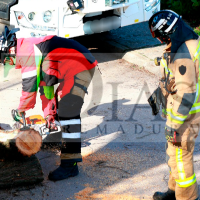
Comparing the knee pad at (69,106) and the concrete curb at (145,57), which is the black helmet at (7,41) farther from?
the concrete curb at (145,57)

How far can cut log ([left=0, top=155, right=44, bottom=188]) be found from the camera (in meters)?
3.94

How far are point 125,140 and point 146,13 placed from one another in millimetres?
3332

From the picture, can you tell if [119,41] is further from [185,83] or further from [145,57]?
[185,83]

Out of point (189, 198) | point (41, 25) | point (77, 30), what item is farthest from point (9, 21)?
point (189, 198)

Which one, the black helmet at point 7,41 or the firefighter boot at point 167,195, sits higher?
the black helmet at point 7,41

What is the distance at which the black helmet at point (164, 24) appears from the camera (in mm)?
3324

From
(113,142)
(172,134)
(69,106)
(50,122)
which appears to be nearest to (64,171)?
(50,122)

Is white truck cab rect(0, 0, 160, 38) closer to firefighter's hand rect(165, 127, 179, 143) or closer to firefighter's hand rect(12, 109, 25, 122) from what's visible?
firefighter's hand rect(12, 109, 25, 122)

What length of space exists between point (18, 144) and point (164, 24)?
1930mm

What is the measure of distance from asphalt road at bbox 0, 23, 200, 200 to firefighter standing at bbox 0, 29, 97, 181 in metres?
0.28

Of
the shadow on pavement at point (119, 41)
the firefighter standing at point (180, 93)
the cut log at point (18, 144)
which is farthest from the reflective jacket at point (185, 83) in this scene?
the shadow on pavement at point (119, 41)

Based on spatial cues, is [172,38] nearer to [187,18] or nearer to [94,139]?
[94,139]

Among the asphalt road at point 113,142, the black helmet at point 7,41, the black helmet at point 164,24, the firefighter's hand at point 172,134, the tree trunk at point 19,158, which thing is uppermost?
the black helmet at point 164,24

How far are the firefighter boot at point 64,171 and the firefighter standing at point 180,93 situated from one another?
1176 mm
